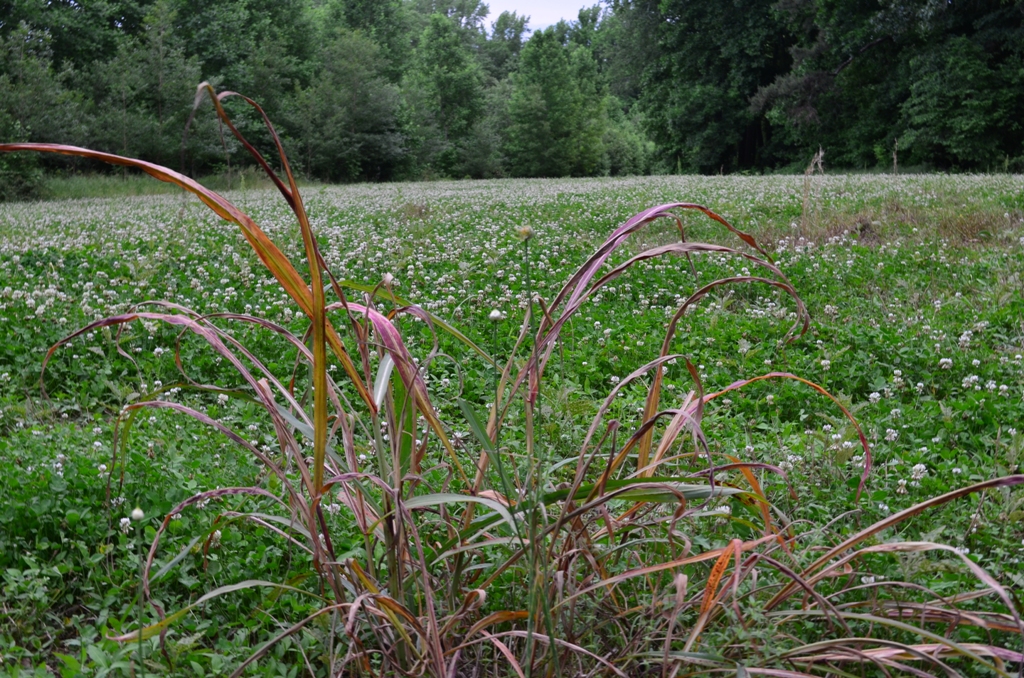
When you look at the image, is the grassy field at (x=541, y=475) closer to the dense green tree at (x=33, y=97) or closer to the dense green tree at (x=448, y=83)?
the dense green tree at (x=33, y=97)

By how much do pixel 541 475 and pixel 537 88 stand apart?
54.5 m

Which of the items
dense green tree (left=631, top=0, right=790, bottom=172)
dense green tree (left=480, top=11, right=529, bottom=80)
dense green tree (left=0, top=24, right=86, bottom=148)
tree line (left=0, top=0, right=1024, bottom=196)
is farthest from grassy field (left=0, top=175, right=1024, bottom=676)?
dense green tree (left=480, top=11, right=529, bottom=80)

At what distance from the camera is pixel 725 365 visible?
4375 mm

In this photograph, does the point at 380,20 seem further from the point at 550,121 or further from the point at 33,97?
the point at 33,97

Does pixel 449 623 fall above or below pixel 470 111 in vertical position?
below

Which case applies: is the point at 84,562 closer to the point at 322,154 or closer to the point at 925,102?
the point at 925,102

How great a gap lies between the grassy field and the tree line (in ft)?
46.2

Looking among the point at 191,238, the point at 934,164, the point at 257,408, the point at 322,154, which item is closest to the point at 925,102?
the point at 934,164

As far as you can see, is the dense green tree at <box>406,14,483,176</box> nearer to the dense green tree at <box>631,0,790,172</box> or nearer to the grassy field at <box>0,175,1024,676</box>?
the dense green tree at <box>631,0,790,172</box>

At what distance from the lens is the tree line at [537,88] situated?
1063 inches

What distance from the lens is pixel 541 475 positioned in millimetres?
1532

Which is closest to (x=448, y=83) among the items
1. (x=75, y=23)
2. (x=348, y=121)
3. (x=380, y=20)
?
(x=380, y=20)

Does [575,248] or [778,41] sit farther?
[778,41]

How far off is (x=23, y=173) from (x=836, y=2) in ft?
104
